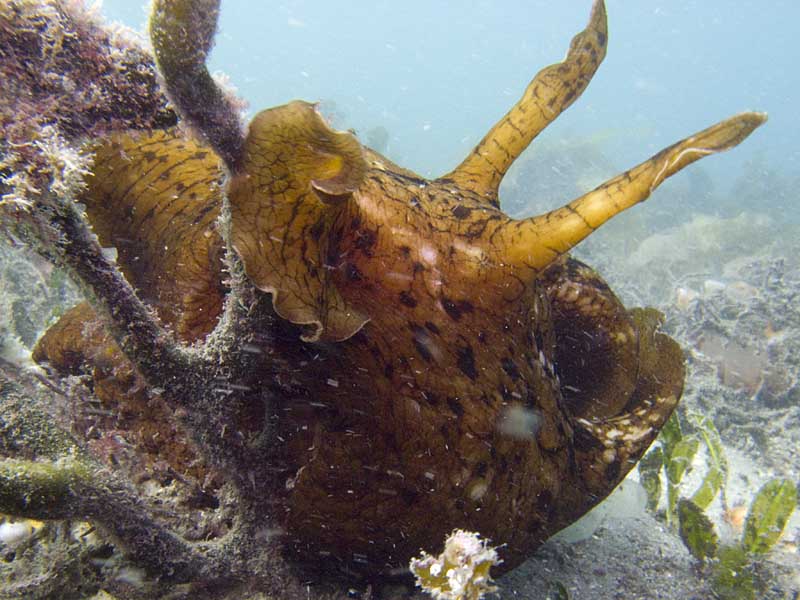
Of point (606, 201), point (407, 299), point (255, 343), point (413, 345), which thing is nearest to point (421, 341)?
point (413, 345)

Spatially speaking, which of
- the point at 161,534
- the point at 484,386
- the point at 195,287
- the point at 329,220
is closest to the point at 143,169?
the point at 195,287

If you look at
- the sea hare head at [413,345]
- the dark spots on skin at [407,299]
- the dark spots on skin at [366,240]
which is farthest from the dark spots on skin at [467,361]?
the dark spots on skin at [366,240]

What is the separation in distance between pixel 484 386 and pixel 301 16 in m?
203

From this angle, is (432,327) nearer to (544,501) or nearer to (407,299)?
(407,299)


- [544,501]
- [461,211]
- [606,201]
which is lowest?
[544,501]

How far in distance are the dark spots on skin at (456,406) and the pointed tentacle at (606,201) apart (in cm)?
53

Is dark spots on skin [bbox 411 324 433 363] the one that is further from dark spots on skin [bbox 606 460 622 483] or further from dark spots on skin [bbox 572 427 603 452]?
dark spots on skin [bbox 606 460 622 483]

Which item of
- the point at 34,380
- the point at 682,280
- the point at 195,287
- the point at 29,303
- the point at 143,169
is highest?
the point at 682,280

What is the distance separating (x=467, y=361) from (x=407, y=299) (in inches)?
13.0

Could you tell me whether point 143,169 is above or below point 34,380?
above

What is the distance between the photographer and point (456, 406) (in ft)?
6.05

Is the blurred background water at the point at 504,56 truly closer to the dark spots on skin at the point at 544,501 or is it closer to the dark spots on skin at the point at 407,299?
the dark spots on skin at the point at 544,501

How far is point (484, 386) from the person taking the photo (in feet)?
6.23

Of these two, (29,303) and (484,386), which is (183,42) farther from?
(29,303)
